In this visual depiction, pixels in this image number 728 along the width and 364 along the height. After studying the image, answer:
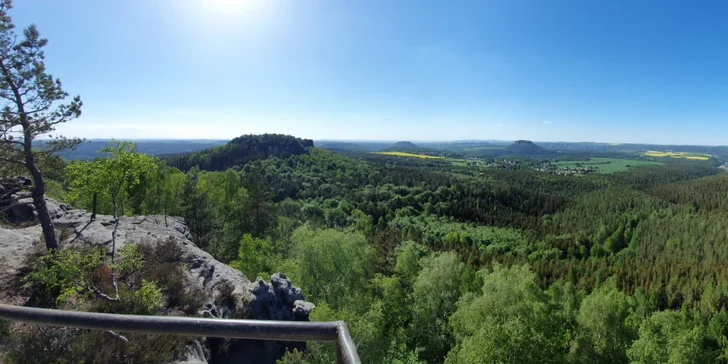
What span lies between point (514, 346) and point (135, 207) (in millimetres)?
34989

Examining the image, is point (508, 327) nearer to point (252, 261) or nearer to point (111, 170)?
point (111, 170)

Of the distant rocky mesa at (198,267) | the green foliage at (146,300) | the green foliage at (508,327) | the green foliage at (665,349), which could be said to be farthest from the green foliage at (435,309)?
the green foliage at (146,300)

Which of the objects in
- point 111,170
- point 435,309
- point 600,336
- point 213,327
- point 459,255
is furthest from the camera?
point 459,255

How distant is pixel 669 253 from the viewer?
78.7 meters

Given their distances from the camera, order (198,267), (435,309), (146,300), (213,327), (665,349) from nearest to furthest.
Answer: (213,327) → (146,300) → (198,267) → (665,349) → (435,309)

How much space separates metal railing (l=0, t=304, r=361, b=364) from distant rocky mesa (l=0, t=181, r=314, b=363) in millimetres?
13506

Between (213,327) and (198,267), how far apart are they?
17.8 metres

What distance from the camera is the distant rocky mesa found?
1520cm

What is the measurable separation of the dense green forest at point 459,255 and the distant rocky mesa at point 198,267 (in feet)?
6.89

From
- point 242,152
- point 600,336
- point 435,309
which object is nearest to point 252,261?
point 435,309

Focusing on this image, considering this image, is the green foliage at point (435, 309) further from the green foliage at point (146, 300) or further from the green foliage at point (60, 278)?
the green foliage at point (60, 278)

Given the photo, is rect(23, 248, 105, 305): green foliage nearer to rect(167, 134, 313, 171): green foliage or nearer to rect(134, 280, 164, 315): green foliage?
rect(134, 280, 164, 315): green foliage

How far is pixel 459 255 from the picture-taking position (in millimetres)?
59625

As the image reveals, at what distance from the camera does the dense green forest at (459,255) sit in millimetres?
21375
